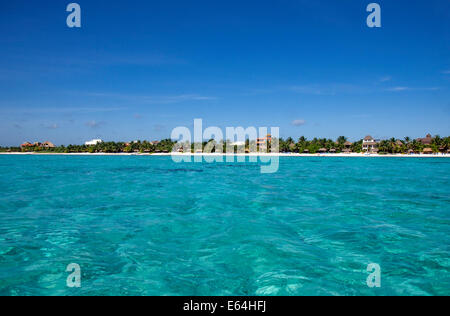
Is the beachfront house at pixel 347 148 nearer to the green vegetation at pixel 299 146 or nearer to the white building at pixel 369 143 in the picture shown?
the green vegetation at pixel 299 146

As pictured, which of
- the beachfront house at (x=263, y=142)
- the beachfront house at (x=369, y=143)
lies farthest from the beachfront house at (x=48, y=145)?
the beachfront house at (x=369, y=143)

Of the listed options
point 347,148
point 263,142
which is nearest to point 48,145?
point 263,142

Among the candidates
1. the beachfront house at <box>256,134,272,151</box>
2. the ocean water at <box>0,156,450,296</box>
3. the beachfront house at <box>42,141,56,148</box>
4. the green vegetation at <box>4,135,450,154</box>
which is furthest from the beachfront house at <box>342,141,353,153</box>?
the beachfront house at <box>42,141,56,148</box>

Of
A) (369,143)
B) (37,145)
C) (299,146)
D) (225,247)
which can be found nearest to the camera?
(225,247)

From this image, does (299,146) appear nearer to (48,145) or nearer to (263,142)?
(263,142)

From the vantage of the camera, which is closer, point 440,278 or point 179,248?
point 440,278

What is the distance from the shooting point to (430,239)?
10477 mm

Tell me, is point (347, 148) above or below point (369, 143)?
below

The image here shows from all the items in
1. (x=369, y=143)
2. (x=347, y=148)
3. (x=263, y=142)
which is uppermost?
(x=263, y=142)

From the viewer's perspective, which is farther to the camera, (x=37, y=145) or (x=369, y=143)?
(x=37, y=145)
